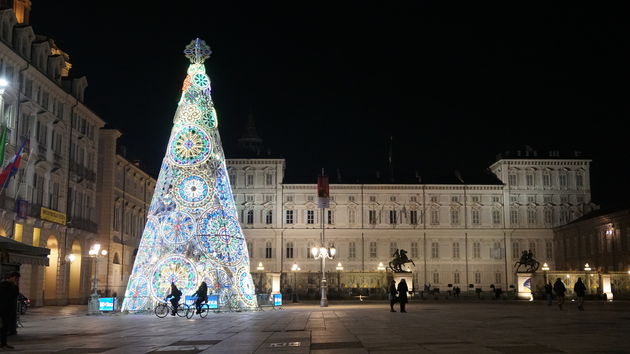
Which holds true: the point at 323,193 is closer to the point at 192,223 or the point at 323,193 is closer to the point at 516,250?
the point at 192,223

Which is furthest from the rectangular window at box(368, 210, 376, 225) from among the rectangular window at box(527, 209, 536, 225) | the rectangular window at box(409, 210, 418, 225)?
the rectangular window at box(527, 209, 536, 225)

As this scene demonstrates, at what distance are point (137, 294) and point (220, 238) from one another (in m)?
4.42

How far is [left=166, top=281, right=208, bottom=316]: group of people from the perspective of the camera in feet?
95.9

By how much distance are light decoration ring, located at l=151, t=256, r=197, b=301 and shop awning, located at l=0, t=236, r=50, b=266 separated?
865 cm

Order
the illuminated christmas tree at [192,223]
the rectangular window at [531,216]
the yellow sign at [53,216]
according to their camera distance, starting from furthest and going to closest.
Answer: the rectangular window at [531,216]
the yellow sign at [53,216]
the illuminated christmas tree at [192,223]

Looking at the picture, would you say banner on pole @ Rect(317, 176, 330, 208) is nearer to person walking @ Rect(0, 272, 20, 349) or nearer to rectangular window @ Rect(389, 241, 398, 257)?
person walking @ Rect(0, 272, 20, 349)

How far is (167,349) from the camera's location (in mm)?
14719

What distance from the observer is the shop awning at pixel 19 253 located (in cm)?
1952

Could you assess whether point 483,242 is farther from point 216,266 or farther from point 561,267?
point 216,266

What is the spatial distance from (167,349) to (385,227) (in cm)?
7873

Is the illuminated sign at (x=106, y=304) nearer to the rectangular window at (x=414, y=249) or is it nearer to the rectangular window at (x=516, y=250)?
the rectangular window at (x=414, y=249)

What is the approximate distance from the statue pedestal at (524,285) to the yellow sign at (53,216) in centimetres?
3512

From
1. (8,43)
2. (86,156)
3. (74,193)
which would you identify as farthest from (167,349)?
(86,156)

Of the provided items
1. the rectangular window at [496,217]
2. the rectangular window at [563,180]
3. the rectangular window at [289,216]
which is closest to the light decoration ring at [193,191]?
the rectangular window at [289,216]
